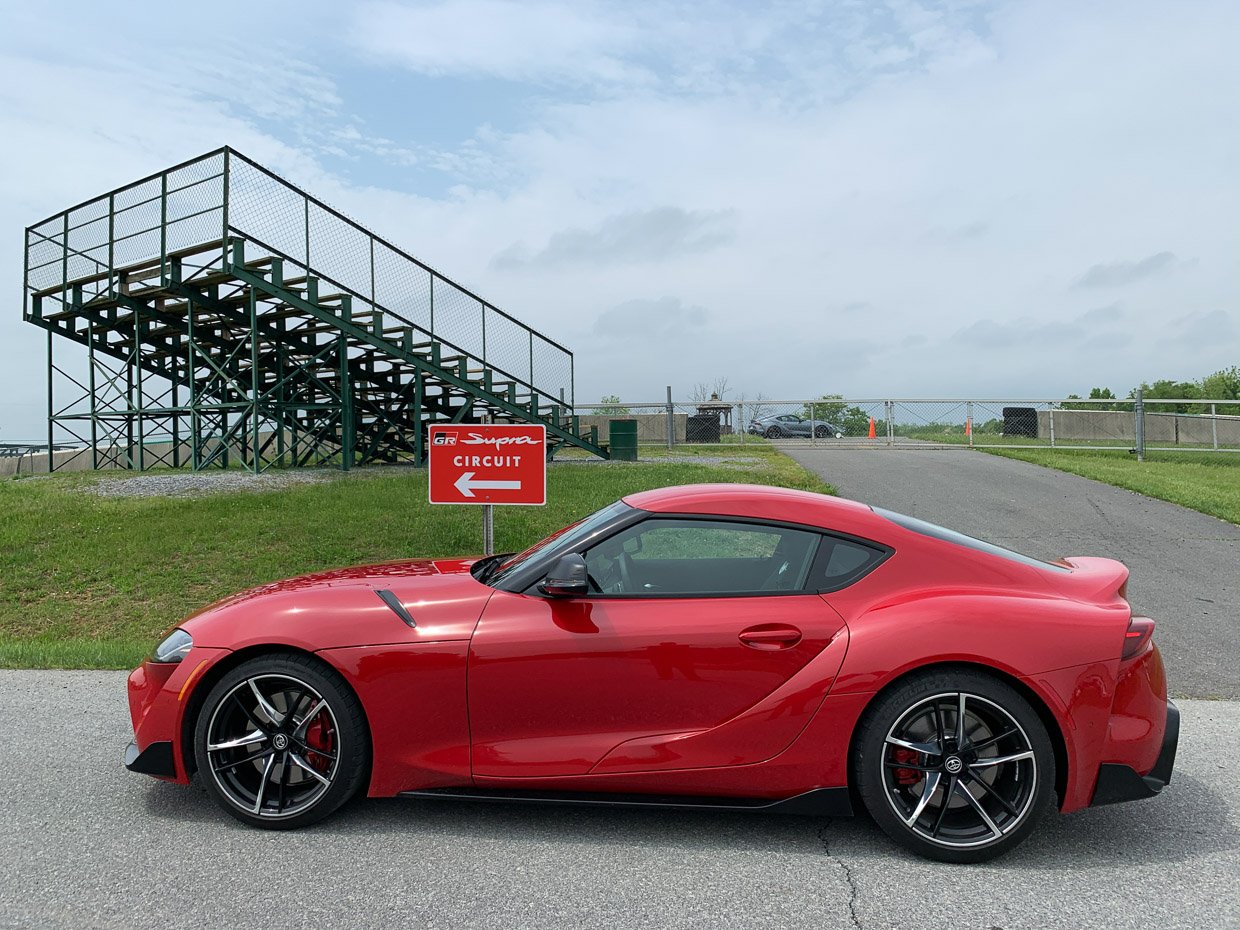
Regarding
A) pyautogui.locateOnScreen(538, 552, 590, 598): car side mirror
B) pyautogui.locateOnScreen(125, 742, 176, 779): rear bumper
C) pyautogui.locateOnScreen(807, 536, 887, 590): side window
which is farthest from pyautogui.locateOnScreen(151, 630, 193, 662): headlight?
pyautogui.locateOnScreen(807, 536, 887, 590): side window

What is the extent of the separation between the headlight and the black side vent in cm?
77

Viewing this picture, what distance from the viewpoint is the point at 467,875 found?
10.4ft

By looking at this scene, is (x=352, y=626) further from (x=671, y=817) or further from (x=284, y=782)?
(x=671, y=817)

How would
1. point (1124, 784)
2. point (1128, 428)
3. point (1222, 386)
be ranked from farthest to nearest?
point (1222, 386), point (1128, 428), point (1124, 784)

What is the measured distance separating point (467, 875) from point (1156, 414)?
74.4ft

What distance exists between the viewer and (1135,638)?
Answer: 336 centimetres

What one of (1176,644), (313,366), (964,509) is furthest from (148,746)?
(313,366)

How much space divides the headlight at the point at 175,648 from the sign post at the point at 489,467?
2.88m

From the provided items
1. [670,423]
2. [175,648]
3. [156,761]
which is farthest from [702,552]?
[670,423]

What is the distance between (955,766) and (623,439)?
1681 cm

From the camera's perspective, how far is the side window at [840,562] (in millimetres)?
3537

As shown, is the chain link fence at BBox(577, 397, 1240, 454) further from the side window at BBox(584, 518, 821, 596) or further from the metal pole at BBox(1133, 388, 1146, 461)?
the side window at BBox(584, 518, 821, 596)

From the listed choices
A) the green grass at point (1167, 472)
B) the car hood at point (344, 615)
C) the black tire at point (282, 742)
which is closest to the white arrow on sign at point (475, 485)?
the car hood at point (344, 615)

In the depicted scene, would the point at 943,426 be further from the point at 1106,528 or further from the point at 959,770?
the point at 959,770
